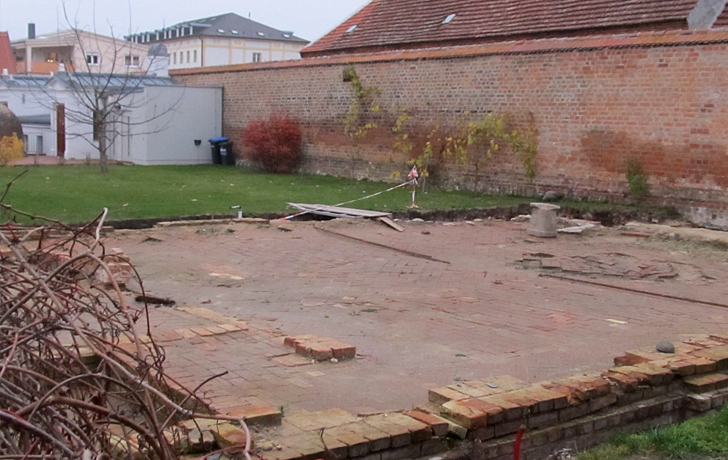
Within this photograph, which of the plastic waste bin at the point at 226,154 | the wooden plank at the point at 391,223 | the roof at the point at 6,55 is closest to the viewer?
the wooden plank at the point at 391,223

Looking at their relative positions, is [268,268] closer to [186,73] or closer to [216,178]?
[216,178]

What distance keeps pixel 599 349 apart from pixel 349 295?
322 centimetres

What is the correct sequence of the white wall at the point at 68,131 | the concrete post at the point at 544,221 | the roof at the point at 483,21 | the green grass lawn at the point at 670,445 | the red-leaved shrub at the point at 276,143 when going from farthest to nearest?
the white wall at the point at 68,131, the red-leaved shrub at the point at 276,143, the roof at the point at 483,21, the concrete post at the point at 544,221, the green grass lawn at the point at 670,445

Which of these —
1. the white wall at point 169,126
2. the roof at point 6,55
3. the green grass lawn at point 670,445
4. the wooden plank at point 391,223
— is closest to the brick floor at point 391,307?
the wooden plank at point 391,223

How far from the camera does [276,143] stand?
81.7 feet

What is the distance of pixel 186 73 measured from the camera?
1244 inches

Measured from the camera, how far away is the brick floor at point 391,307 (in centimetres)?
597

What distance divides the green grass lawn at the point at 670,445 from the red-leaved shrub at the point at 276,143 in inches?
800

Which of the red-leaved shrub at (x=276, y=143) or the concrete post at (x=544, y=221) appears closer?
the concrete post at (x=544, y=221)

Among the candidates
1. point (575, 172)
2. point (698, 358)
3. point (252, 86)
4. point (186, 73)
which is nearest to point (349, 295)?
point (698, 358)

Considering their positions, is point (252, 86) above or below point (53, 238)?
above

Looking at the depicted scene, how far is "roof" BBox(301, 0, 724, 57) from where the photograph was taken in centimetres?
1908

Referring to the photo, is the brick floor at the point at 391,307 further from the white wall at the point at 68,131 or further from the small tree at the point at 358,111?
the white wall at the point at 68,131

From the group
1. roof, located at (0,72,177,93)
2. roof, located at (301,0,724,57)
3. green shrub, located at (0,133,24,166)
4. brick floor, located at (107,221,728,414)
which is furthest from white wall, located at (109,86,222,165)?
brick floor, located at (107,221,728,414)
